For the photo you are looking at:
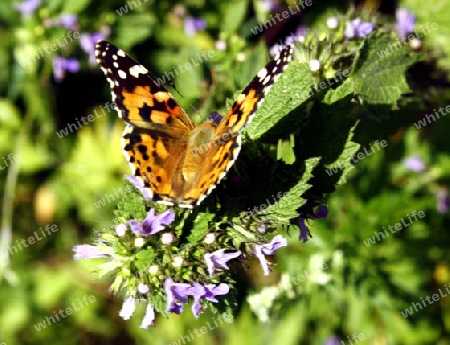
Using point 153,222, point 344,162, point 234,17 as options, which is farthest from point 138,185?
point 234,17

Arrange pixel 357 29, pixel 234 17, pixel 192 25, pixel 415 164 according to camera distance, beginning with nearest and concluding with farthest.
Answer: pixel 357 29, pixel 415 164, pixel 234 17, pixel 192 25

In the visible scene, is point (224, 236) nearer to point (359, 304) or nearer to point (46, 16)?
point (359, 304)

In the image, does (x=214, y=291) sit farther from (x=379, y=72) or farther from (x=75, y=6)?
(x=75, y=6)

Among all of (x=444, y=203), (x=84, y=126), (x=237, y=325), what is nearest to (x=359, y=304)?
(x=444, y=203)

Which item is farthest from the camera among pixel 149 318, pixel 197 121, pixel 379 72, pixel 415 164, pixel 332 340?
pixel 332 340

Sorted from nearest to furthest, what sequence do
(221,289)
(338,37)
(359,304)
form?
(221,289), (338,37), (359,304)

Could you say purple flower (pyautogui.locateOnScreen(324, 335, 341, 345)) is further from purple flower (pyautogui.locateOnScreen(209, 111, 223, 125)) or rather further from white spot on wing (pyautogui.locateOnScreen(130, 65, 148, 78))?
white spot on wing (pyautogui.locateOnScreen(130, 65, 148, 78))

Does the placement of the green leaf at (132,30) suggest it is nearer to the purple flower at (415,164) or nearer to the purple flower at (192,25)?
the purple flower at (192,25)
